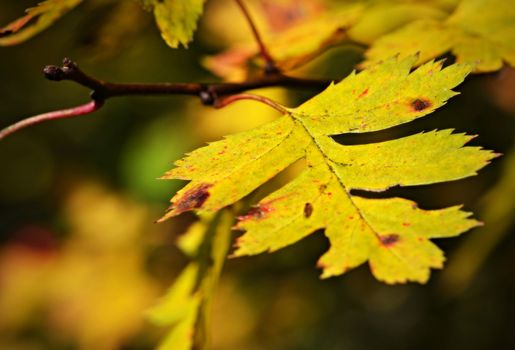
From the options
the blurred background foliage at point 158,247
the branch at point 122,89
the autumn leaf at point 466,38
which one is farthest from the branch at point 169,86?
the blurred background foliage at point 158,247

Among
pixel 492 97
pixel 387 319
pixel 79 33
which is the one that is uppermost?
pixel 79 33

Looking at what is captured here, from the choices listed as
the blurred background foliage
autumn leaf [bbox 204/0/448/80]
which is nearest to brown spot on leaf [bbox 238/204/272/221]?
autumn leaf [bbox 204/0/448/80]

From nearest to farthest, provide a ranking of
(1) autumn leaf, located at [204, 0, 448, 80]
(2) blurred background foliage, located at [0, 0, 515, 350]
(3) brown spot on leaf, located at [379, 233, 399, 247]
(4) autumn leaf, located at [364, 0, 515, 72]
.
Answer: (3) brown spot on leaf, located at [379, 233, 399, 247] → (4) autumn leaf, located at [364, 0, 515, 72] → (1) autumn leaf, located at [204, 0, 448, 80] → (2) blurred background foliage, located at [0, 0, 515, 350]

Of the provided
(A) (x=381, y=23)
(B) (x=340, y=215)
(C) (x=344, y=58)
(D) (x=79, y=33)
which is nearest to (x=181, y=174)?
(B) (x=340, y=215)

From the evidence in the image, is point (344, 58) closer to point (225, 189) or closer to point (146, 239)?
point (225, 189)

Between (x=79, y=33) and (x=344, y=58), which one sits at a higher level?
(x=79, y=33)

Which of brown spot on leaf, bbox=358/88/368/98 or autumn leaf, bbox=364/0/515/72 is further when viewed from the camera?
autumn leaf, bbox=364/0/515/72

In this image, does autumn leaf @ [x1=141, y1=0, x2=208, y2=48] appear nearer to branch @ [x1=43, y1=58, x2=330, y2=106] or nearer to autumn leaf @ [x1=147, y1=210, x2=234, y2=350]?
branch @ [x1=43, y1=58, x2=330, y2=106]
